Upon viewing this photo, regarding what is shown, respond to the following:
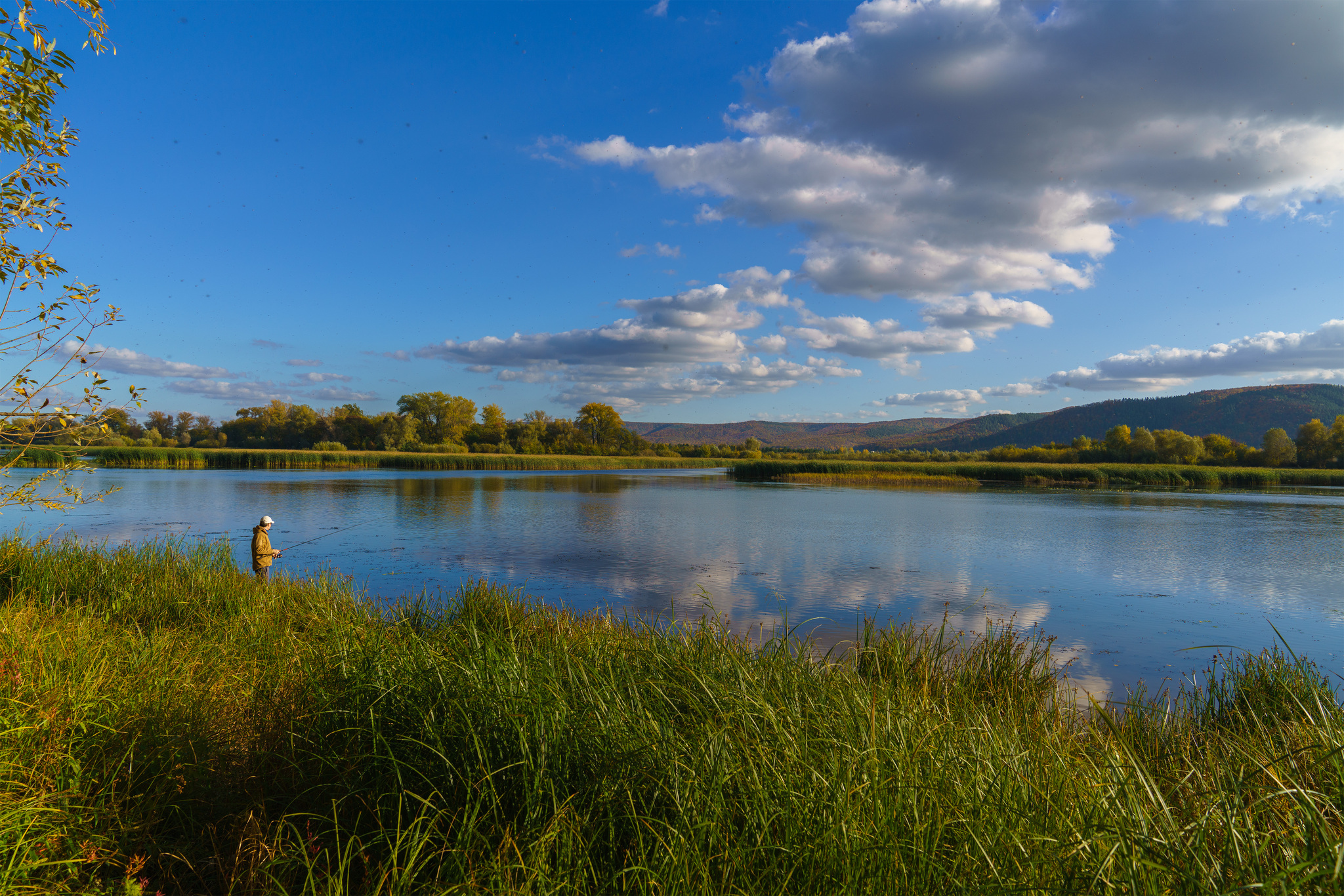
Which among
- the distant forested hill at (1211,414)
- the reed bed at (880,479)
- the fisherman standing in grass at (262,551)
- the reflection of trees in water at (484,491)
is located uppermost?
the distant forested hill at (1211,414)

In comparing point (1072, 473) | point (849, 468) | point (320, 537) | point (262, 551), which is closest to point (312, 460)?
point (320, 537)

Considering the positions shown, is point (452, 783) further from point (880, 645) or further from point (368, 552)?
point (368, 552)

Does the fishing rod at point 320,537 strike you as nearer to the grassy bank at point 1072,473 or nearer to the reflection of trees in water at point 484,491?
the reflection of trees in water at point 484,491

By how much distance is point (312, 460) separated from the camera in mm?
58469

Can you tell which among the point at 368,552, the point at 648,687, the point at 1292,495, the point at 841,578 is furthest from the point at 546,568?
the point at 1292,495

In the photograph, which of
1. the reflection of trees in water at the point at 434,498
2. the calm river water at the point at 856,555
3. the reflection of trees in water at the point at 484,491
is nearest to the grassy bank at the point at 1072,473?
the reflection of trees in water at the point at 484,491

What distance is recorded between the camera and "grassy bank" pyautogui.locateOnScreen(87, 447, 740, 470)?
164 feet

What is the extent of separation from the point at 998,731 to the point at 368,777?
12.2 ft

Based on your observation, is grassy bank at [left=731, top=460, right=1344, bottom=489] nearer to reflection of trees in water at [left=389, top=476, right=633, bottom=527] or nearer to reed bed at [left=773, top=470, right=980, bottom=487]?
reed bed at [left=773, top=470, right=980, bottom=487]

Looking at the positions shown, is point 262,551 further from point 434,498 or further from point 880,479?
point 880,479

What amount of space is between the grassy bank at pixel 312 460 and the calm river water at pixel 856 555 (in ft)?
70.1

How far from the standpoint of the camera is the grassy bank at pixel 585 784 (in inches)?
85.0

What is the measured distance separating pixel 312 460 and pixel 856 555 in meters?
58.4

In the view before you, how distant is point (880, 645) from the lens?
20.4 feet
